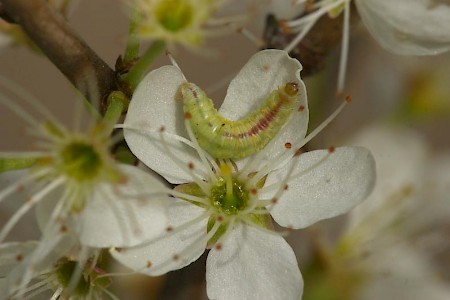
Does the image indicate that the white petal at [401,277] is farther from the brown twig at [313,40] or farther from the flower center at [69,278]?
the flower center at [69,278]

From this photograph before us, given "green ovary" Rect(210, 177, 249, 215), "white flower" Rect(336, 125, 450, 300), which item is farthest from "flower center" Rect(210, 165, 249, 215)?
"white flower" Rect(336, 125, 450, 300)

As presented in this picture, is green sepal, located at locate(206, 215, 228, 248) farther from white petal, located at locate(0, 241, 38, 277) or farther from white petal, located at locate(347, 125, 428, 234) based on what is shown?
white petal, located at locate(347, 125, 428, 234)

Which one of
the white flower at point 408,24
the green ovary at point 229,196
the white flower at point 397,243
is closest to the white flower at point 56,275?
the green ovary at point 229,196

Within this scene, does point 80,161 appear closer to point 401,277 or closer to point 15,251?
point 15,251

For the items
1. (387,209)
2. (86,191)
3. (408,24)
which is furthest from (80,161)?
(387,209)

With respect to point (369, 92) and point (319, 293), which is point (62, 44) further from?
point (369, 92)

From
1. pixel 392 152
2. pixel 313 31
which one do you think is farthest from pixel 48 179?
pixel 392 152
